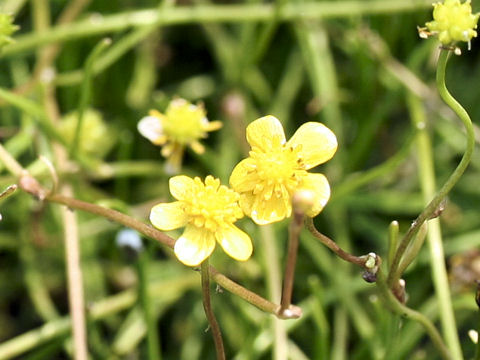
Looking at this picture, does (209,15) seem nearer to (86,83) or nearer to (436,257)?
(86,83)

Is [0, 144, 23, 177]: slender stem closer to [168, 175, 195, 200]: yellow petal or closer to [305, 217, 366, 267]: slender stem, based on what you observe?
[168, 175, 195, 200]: yellow petal

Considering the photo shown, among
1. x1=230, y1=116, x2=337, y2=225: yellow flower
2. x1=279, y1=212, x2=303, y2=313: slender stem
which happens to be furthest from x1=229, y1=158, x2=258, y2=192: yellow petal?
x1=279, y1=212, x2=303, y2=313: slender stem

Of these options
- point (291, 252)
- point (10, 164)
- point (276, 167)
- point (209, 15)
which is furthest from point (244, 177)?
point (209, 15)

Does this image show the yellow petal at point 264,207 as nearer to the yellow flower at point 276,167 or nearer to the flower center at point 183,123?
the yellow flower at point 276,167

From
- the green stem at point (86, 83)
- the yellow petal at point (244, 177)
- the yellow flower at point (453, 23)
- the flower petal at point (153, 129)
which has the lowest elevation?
the yellow petal at point (244, 177)

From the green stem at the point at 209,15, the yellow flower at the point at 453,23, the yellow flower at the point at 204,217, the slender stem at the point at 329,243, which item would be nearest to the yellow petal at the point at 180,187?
the yellow flower at the point at 204,217

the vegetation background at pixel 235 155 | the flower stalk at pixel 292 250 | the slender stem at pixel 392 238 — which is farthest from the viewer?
the vegetation background at pixel 235 155
